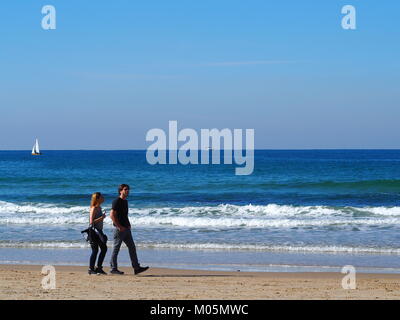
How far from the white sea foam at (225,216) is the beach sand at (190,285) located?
8214 millimetres

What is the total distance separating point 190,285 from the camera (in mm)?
10867

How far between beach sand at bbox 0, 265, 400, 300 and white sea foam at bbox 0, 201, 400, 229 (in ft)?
26.9

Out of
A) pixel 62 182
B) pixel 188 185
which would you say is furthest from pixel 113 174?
pixel 188 185

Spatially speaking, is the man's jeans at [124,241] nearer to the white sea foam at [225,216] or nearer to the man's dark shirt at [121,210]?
the man's dark shirt at [121,210]

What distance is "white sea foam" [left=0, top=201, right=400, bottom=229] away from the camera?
20.9m

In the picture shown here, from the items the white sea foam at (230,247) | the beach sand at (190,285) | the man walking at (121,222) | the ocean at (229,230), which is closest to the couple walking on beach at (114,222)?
the man walking at (121,222)

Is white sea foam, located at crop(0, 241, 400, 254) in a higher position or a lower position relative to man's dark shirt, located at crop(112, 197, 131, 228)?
lower

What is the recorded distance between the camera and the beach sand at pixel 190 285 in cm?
976

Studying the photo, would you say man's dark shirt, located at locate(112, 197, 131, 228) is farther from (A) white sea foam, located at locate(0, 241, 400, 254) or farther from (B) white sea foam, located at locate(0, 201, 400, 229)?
(B) white sea foam, located at locate(0, 201, 400, 229)

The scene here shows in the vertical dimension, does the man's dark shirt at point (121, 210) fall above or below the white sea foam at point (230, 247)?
above

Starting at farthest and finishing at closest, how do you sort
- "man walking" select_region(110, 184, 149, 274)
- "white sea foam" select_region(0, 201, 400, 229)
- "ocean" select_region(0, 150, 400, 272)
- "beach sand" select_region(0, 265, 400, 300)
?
"white sea foam" select_region(0, 201, 400, 229), "ocean" select_region(0, 150, 400, 272), "man walking" select_region(110, 184, 149, 274), "beach sand" select_region(0, 265, 400, 300)

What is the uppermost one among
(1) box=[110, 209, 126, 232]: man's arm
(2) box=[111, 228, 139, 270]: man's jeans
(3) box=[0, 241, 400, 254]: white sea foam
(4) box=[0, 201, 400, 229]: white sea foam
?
(1) box=[110, 209, 126, 232]: man's arm

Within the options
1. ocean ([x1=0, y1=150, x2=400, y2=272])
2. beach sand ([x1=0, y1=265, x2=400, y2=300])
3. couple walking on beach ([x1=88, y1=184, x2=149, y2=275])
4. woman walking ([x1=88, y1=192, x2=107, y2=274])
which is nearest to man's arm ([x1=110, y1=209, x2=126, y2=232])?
couple walking on beach ([x1=88, y1=184, x2=149, y2=275])
